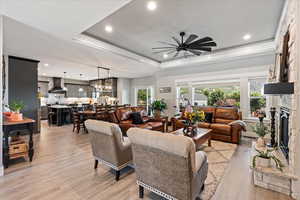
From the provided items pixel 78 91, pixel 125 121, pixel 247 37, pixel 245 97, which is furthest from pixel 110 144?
pixel 78 91

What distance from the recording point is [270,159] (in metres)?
2.26

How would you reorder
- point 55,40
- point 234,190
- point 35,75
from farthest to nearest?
point 35,75
point 55,40
point 234,190

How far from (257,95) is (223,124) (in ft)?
5.62

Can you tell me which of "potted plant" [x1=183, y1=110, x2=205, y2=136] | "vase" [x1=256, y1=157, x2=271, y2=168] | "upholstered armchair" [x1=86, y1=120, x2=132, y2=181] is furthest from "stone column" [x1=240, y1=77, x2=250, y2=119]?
"upholstered armchair" [x1=86, y1=120, x2=132, y2=181]

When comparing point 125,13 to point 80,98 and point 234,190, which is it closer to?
point 234,190

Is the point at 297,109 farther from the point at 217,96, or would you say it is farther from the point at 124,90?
the point at 124,90

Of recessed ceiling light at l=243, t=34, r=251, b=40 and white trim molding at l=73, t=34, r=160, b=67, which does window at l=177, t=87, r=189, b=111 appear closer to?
white trim molding at l=73, t=34, r=160, b=67

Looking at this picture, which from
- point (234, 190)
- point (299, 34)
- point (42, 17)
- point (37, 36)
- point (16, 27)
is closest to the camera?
point (299, 34)

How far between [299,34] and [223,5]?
1313mm

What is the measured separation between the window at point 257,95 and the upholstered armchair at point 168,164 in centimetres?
441

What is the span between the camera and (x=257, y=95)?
16.6 ft

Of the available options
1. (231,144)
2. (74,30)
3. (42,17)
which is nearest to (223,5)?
(74,30)

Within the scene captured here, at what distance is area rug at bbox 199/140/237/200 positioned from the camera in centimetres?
214

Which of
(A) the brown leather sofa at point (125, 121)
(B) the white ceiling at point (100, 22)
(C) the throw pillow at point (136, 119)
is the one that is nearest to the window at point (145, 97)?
(A) the brown leather sofa at point (125, 121)
